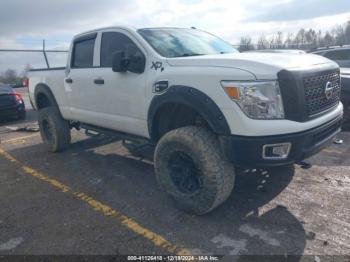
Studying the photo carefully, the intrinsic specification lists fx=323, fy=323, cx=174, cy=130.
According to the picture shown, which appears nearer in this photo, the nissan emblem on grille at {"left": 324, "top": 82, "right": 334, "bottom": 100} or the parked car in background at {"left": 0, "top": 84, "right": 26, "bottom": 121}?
the nissan emblem on grille at {"left": 324, "top": 82, "right": 334, "bottom": 100}

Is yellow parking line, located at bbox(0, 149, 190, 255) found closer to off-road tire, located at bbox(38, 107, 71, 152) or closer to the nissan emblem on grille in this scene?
off-road tire, located at bbox(38, 107, 71, 152)

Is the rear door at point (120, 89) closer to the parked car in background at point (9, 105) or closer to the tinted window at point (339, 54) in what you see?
the parked car in background at point (9, 105)

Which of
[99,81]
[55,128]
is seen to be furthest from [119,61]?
[55,128]

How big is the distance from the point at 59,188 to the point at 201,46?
106 inches

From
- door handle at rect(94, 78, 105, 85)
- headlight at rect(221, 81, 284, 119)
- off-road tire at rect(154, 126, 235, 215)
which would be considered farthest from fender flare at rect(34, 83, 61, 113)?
headlight at rect(221, 81, 284, 119)

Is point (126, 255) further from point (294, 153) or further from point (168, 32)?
point (168, 32)

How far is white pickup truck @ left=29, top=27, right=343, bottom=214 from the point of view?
9.34 feet

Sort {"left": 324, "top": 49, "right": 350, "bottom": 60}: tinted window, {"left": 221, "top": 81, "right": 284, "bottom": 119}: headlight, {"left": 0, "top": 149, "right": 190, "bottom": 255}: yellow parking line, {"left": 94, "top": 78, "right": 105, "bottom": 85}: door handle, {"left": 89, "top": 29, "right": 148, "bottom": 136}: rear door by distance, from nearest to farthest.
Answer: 1. {"left": 221, "top": 81, "right": 284, "bottom": 119}: headlight
2. {"left": 0, "top": 149, "right": 190, "bottom": 255}: yellow parking line
3. {"left": 89, "top": 29, "right": 148, "bottom": 136}: rear door
4. {"left": 94, "top": 78, "right": 105, "bottom": 85}: door handle
5. {"left": 324, "top": 49, "right": 350, "bottom": 60}: tinted window

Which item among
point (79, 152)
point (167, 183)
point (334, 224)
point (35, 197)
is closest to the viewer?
point (334, 224)

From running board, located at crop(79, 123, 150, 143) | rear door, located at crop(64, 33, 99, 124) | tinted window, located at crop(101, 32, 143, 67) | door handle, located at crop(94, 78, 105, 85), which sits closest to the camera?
tinted window, located at crop(101, 32, 143, 67)

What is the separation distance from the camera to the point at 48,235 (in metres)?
3.23

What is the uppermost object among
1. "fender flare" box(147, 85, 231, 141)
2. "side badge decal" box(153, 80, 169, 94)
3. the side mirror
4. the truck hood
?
the side mirror

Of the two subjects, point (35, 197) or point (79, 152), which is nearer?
point (35, 197)

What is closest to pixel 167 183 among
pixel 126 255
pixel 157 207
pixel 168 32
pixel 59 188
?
pixel 157 207
